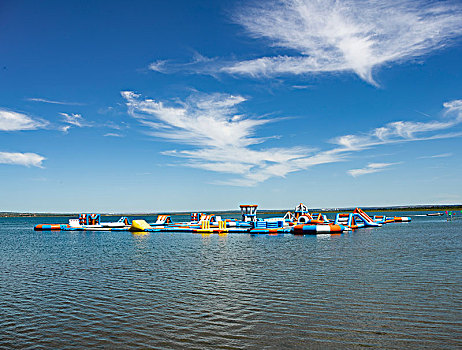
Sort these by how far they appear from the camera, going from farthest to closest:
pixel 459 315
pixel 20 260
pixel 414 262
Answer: pixel 20 260, pixel 414 262, pixel 459 315

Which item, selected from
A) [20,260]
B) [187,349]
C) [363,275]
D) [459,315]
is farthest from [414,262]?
[20,260]

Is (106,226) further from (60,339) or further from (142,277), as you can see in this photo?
(60,339)

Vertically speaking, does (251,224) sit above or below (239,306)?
above

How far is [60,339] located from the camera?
1029 cm

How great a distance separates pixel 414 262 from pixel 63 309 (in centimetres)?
2054

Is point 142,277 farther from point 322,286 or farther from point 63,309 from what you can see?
point 322,286

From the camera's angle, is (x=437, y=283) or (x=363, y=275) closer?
(x=437, y=283)

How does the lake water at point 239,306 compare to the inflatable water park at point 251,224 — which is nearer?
the lake water at point 239,306

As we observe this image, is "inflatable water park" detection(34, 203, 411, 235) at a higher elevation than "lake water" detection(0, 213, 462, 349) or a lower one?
higher

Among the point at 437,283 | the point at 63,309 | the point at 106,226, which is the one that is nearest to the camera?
the point at 63,309

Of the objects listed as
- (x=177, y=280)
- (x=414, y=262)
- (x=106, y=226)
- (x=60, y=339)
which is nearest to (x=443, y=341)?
(x=60, y=339)

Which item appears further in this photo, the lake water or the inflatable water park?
the inflatable water park

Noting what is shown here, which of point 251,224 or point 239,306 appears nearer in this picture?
point 239,306

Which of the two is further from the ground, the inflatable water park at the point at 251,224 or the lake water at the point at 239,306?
the inflatable water park at the point at 251,224
